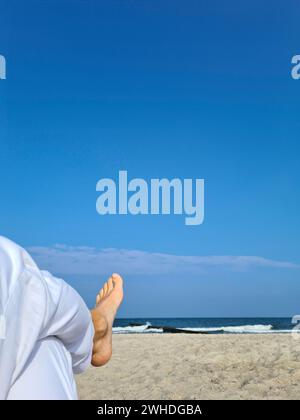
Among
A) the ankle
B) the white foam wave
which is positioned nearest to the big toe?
the ankle

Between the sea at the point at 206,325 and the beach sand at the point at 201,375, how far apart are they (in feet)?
21.7

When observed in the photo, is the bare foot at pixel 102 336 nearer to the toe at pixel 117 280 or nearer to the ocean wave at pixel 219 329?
the toe at pixel 117 280

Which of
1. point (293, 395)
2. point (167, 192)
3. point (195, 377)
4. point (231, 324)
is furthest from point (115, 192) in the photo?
point (231, 324)

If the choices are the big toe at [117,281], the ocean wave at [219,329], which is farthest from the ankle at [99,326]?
the ocean wave at [219,329]

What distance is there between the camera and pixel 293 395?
2260 mm

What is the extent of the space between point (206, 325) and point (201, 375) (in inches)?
353

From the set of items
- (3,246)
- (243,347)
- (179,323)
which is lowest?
(179,323)

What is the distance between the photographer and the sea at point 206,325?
10.2m

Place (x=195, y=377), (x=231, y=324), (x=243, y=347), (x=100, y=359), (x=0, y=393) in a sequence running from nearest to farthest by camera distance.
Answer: (x=0, y=393) → (x=100, y=359) → (x=195, y=377) → (x=243, y=347) → (x=231, y=324)

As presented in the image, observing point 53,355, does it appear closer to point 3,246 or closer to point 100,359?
point 3,246

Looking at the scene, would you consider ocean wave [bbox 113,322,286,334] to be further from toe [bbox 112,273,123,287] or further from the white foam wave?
toe [bbox 112,273,123,287]

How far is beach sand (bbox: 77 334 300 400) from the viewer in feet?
7.70

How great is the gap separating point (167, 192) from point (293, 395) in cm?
134

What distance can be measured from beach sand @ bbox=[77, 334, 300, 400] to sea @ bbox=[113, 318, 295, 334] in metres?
6.61
